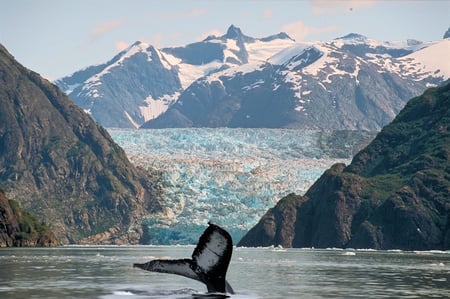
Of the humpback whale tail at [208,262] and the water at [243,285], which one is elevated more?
the humpback whale tail at [208,262]

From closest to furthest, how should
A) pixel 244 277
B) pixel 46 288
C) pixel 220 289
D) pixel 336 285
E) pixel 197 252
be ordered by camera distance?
pixel 197 252
pixel 220 289
pixel 46 288
pixel 336 285
pixel 244 277

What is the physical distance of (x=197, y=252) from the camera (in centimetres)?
4628

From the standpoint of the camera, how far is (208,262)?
46719 millimetres

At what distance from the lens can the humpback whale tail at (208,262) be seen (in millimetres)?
44906

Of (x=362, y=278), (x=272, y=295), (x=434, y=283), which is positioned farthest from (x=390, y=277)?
(x=272, y=295)

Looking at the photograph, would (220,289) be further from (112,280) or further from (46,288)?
(112,280)

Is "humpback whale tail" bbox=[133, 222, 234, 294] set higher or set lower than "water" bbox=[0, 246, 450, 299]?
higher

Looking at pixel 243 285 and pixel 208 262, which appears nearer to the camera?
pixel 208 262

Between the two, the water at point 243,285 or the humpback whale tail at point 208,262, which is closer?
the humpback whale tail at point 208,262

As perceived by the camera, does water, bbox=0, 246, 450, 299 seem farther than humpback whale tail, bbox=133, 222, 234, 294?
Yes

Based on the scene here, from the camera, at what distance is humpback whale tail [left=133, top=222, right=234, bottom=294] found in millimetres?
44906

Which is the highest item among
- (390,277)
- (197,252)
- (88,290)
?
(197,252)

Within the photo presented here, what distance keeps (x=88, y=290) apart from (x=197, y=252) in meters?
19.7

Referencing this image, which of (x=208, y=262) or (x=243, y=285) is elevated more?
(x=208, y=262)
